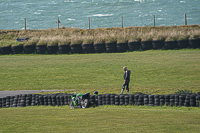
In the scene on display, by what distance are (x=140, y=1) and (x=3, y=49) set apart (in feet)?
176

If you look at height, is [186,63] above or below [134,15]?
below

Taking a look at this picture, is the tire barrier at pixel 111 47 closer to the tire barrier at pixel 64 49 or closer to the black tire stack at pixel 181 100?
the tire barrier at pixel 64 49

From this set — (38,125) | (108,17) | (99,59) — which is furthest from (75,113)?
(108,17)

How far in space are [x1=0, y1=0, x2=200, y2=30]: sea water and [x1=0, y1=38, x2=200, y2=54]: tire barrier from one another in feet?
109

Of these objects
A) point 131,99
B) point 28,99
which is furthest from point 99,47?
point 131,99

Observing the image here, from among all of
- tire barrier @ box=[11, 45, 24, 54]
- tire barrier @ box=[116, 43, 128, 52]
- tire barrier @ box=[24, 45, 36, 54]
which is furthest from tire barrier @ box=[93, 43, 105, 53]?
tire barrier @ box=[11, 45, 24, 54]

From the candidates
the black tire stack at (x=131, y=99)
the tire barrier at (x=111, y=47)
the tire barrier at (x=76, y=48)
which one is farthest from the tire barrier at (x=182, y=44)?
the black tire stack at (x=131, y=99)

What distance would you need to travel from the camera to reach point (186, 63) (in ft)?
84.4

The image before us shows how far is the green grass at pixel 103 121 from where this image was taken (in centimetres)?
945

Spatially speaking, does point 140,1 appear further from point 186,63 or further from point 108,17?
point 186,63

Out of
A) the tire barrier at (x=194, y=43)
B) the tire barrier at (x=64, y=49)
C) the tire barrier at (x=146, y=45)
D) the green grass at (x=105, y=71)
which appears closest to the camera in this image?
the green grass at (x=105, y=71)

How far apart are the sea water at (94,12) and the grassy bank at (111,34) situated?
25423mm

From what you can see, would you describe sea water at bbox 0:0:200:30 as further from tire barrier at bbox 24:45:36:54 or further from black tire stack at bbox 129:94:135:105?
black tire stack at bbox 129:94:135:105

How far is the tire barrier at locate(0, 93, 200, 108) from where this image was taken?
43.4 feet
